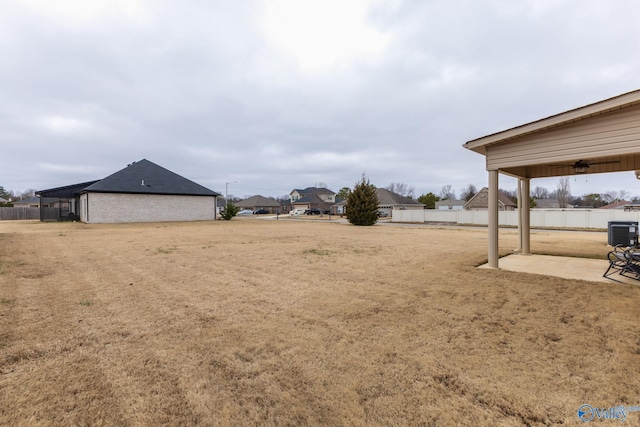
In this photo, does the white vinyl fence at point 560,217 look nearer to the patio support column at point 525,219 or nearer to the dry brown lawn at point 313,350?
the patio support column at point 525,219

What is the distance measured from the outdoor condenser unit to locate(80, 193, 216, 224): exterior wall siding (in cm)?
3192

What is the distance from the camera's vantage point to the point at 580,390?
225 centimetres

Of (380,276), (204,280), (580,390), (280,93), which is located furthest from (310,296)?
(280,93)

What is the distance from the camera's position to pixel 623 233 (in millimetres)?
10367

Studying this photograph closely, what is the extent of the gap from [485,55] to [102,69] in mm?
24436

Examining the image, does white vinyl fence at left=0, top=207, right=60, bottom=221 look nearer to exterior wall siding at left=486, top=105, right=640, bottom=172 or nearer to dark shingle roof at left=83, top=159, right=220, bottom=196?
dark shingle roof at left=83, top=159, right=220, bottom=196

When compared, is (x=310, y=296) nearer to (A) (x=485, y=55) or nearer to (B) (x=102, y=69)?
(A) (x=485, y=55)

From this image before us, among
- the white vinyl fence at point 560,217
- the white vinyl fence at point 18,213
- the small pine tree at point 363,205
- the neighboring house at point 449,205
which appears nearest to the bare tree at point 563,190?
the neighboring house at point 449,205

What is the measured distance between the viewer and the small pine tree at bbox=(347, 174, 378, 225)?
86.7 ft

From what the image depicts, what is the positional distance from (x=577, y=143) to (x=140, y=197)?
31983mm

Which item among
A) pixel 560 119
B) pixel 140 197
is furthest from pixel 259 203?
pixel 560 119

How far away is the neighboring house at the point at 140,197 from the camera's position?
25.2 meters
